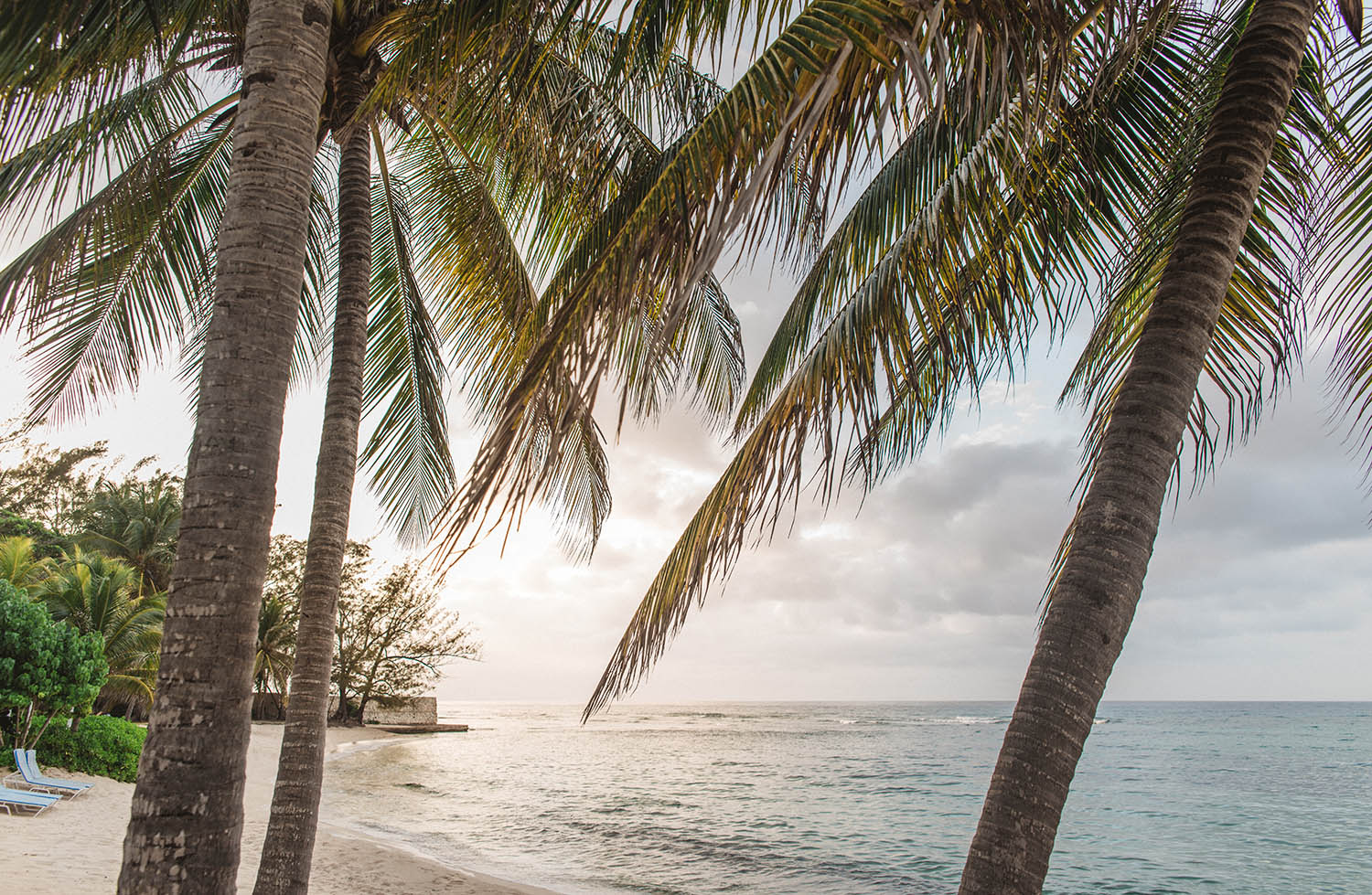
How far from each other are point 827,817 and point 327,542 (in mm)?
17001

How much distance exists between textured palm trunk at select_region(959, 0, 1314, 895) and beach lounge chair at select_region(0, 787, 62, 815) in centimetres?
1085

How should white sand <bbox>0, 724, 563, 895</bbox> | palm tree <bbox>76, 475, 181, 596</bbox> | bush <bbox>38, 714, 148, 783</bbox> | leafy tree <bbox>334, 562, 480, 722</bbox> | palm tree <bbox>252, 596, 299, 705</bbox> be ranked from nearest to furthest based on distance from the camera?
white sand <bbox>0, 724, 563, 895</bbox>, bush <bbox>38, 714, 148, 783</bbox>, palm tree <bbox>76, 475, 181, 596</bbox>, palm tree <bbox>252, 596, 299, 705</bbox>, leafy tree <bbox>334, 562, 480, 722</bbox>

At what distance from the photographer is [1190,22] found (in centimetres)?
405

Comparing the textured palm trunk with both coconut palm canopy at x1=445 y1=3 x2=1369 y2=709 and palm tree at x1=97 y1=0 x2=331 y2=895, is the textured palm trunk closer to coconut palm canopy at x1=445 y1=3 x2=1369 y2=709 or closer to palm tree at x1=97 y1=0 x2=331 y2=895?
coconut palm canopy at x1=445 y1=3 x2=1369 y2=709

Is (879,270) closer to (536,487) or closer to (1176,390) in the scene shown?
(1176,390)

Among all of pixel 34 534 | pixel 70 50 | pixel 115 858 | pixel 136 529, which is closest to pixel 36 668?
pixel 115 858

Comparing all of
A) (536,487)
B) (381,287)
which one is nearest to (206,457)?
(536,487)

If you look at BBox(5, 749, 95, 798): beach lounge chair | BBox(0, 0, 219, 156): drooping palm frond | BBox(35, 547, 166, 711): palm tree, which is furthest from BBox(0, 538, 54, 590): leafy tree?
BBox(0, 0, 219, 156): drooping palm frond

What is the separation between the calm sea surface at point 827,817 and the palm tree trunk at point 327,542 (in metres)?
7.10

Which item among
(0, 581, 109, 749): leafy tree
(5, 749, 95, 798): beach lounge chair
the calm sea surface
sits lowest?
the calm sea surface

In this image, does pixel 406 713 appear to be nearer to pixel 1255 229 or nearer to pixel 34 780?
pixel 34 780

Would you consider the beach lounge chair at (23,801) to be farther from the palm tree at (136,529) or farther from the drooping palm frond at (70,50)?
the palm tree at (136,529)

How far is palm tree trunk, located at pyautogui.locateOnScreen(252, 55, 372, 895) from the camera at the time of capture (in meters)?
4.56

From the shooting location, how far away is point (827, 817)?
19.1m
